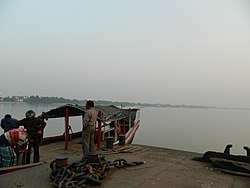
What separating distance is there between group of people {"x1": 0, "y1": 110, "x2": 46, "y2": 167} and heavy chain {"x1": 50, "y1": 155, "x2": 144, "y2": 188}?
43.8 inches

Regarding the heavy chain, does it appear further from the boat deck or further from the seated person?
the seated person

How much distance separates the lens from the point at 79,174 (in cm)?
457

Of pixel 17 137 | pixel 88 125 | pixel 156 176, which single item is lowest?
pixel 156 176

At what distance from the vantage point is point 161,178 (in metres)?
5.04

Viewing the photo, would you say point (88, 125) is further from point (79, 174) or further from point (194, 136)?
point (194, 136)

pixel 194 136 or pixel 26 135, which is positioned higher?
pixel 26 135

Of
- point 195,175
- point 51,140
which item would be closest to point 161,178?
point 195,175

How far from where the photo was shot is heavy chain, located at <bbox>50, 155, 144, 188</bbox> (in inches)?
169

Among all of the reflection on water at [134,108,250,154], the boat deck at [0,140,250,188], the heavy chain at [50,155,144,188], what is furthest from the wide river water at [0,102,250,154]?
the heavy chain at [50,155,144,188]

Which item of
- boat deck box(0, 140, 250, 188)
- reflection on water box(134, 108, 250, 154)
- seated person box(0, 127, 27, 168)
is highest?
seated person box(0, 127, 27, 168)

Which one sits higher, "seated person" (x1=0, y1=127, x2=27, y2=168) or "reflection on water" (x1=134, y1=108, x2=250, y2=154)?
"seated person" (x1=0, y1=127, x2=27, y2=168)

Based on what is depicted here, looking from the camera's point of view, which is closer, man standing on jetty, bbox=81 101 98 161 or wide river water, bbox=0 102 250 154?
man standing on jetty, bbox=81 101 98 161

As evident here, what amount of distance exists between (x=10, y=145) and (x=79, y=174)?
222cm

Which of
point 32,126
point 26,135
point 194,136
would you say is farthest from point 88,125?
point 194,136
